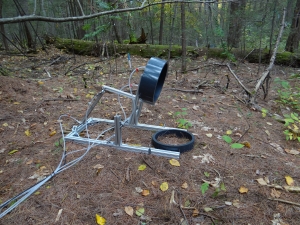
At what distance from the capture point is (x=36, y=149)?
8.97 feet

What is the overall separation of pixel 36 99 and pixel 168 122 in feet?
8.56

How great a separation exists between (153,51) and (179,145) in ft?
21.0

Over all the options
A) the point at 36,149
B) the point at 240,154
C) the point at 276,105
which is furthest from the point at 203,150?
the point at 276,105

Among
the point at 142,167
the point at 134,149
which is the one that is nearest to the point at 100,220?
the point at 142,167

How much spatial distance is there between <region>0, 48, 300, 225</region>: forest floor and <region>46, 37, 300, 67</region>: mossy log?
3.79 m

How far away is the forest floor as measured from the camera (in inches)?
72.9

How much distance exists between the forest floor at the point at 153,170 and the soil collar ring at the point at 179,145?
0.08 metres

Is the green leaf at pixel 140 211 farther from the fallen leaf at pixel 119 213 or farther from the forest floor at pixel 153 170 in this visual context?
the fallen leaf at pixel 119 213

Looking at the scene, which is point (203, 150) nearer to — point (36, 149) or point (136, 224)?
point (136, 224)

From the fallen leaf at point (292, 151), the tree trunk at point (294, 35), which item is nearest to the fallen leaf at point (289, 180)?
the fallen leaf at point (292, 151)

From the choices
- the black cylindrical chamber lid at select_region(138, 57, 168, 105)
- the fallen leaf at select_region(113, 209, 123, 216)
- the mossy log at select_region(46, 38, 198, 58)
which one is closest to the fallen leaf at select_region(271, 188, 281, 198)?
the fallen leaf at select_region(113, 209, 123, 216)

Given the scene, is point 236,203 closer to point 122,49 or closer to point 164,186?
point 164,186

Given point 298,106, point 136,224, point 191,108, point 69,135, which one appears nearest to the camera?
point 136,224

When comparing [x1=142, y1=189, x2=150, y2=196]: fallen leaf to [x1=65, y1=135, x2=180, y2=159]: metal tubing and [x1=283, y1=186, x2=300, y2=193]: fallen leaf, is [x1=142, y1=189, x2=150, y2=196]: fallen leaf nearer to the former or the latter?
[x1=65, y1=135, x2=180, y2=159]: metal tubing
